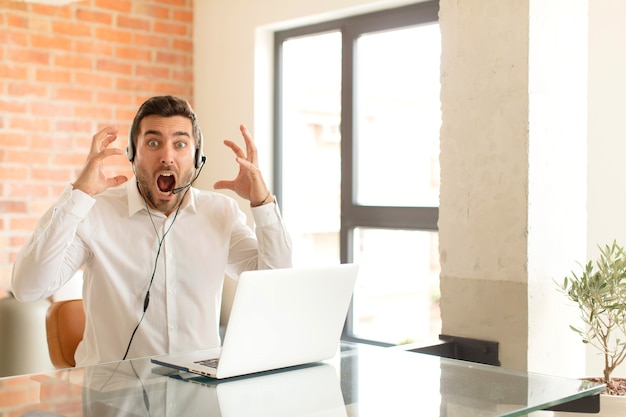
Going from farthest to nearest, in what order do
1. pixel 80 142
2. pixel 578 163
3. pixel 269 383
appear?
pixel 80 142 < pixel 578 163 < pixel 269 383

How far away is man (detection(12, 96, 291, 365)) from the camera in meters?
2.49

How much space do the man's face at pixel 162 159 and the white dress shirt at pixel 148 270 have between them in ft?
0.16

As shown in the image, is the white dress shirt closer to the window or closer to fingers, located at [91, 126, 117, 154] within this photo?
fingers, located at [91, 126, 117, 154]

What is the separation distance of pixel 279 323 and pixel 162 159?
98 centimetres

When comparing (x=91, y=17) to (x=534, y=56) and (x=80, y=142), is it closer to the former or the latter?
(x=80, y=142)

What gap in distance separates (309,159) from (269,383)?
3.09 metres

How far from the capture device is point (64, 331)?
8.81 feet

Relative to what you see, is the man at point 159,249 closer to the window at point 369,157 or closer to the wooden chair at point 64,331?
the wooden chair at point 64,331

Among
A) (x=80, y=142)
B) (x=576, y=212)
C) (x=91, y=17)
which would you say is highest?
(x=91, y=17)

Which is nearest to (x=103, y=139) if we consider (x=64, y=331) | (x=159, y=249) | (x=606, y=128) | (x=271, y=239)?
(x=159, y=249)

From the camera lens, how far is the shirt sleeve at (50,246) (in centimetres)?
223

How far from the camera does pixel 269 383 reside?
1603 millimetres

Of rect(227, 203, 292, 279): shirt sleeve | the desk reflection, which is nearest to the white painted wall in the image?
rect(227, 203, 292, 279): shirt sleeve

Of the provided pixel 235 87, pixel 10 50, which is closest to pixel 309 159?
pixel 235 87
